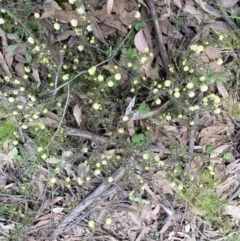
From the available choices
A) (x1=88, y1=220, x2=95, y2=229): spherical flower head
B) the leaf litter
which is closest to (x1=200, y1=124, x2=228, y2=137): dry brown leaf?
the leaf litter

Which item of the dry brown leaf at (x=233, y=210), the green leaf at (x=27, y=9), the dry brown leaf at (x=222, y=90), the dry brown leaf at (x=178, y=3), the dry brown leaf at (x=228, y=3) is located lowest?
the dry brown leaf at (x=233, y=210)

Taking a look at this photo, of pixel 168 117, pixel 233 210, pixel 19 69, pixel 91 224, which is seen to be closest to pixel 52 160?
pixel 91 224

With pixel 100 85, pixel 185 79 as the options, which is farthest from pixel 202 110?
pixel 100 85

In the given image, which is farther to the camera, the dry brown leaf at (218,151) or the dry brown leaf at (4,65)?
the dry brown leaf at (218,151)

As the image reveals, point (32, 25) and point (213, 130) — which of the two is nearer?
point (32, 25)

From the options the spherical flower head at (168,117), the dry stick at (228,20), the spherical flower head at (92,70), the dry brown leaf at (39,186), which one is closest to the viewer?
the spherical flower head at (92,70)

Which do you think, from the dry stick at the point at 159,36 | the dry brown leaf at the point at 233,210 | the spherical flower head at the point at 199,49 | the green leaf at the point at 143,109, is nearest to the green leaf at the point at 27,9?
the dry stick at the point at 159,36

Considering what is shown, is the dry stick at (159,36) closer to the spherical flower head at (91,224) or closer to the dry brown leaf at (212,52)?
the dry brown leaf at (212,52)

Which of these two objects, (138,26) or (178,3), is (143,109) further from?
(178,3)

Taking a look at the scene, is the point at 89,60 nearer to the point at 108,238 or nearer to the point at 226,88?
the point at 226,88
